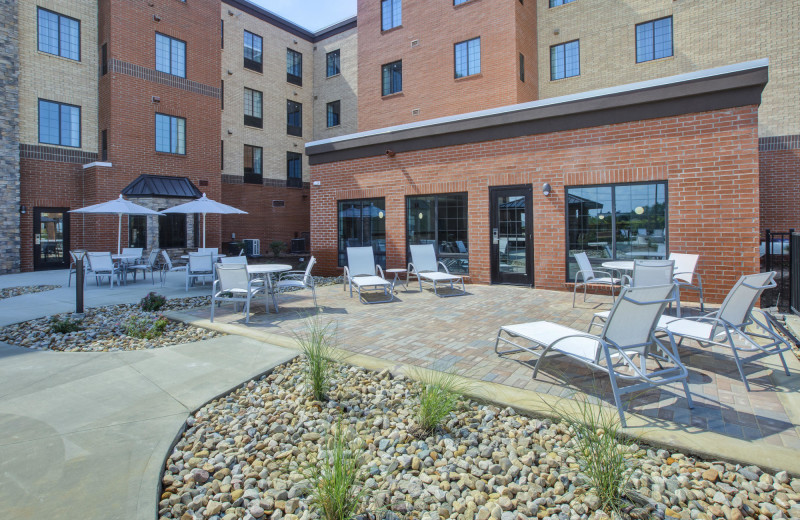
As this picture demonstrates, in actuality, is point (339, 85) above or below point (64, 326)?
above

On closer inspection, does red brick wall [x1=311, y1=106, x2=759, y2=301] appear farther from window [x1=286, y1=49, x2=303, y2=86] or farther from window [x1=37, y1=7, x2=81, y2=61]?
window [x1=286, y1=49, x2=303, y2=86]

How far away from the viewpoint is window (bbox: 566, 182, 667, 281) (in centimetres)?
807

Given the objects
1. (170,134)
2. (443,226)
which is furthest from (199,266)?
(170,134)

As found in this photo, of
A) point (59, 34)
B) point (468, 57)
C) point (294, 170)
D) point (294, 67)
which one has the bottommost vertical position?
point (294, 170)

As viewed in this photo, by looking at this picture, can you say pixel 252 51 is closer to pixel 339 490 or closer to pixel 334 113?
pixel 334 113

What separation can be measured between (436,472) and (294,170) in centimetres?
2548

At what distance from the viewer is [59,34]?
1636 centimetres

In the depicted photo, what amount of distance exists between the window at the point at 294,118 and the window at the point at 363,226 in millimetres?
15859

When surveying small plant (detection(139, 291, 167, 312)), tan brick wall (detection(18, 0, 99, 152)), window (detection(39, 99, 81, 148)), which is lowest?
small plant (detection(139, 291, 167, 312))

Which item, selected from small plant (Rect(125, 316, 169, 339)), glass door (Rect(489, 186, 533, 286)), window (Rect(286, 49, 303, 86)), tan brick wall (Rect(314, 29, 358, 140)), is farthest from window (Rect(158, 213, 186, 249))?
glass door (Rect(489, 186, 533, 286))

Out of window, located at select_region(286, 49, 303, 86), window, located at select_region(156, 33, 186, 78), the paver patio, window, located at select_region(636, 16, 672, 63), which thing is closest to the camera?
the paver patio

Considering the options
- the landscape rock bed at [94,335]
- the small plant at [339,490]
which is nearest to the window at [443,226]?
the landscape rock bed at [94,335]

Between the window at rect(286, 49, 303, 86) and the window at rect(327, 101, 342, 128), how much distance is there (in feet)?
7.53

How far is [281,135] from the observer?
25.4 meters
